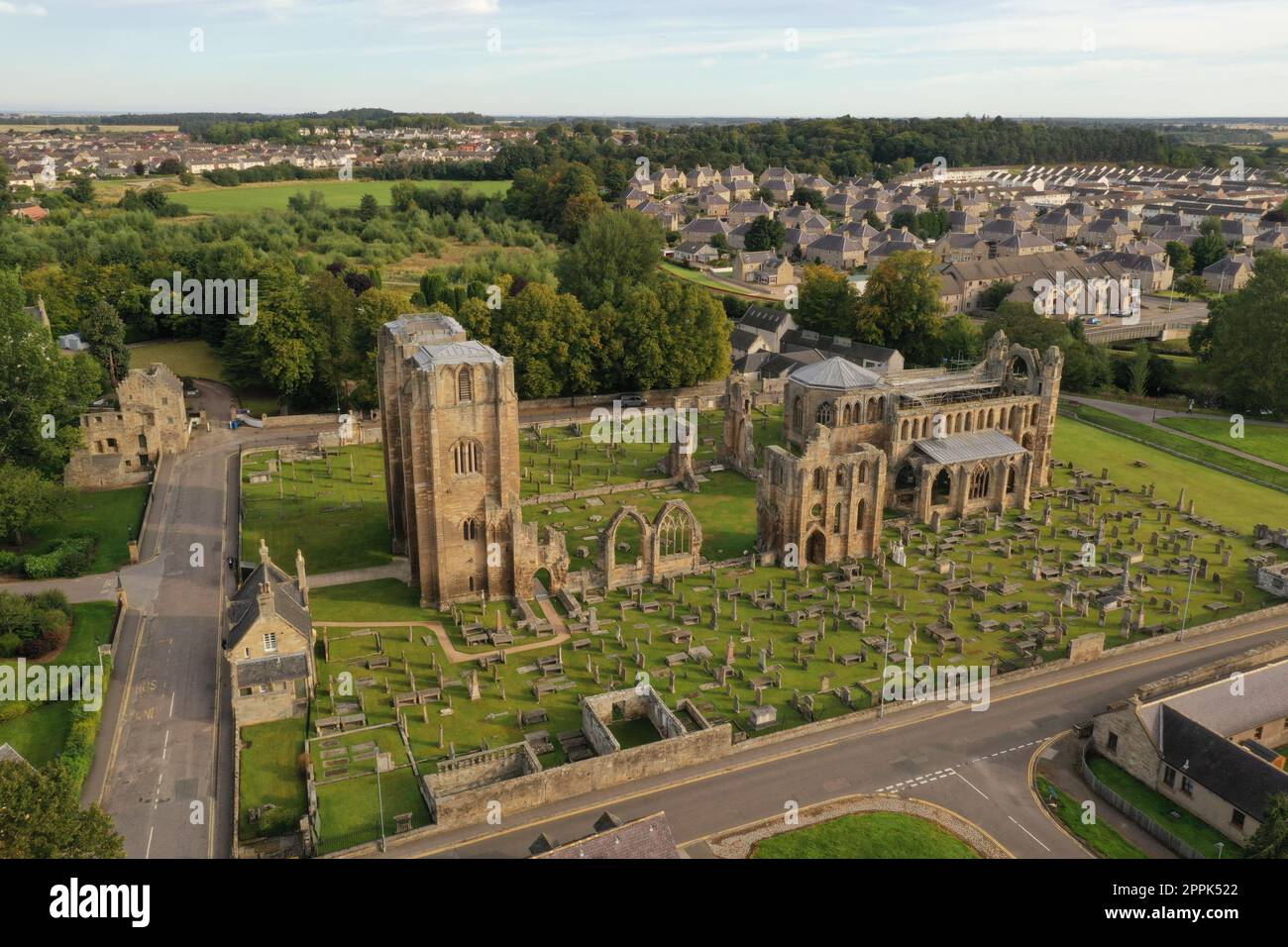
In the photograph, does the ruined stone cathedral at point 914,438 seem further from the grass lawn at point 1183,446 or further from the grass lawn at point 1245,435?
the grass lawn at point 1245,435

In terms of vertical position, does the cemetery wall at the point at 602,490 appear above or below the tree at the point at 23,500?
below

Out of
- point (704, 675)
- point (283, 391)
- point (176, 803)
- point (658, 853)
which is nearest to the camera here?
point (658, 853)

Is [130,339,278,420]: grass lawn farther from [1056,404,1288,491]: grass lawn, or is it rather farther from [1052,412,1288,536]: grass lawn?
[1056,404,1288,491]: grass lawn

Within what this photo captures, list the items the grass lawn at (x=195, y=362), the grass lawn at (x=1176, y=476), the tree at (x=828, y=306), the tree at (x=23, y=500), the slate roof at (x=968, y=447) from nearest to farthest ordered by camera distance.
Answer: the tree at (x=23, y=500) < the slate roof at (x=968, y=447) < the grass lawn at (x=1176, y=476) < the grass lawn at (x=195, y=362) < the tree at (x=828, y=306)

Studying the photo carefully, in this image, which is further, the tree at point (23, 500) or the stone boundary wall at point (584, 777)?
the tree at point (23, 500)

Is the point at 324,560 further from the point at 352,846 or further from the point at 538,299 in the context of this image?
the point at 538,299

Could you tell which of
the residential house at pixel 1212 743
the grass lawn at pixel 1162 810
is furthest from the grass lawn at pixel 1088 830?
the residential house at pixel 1212 743
